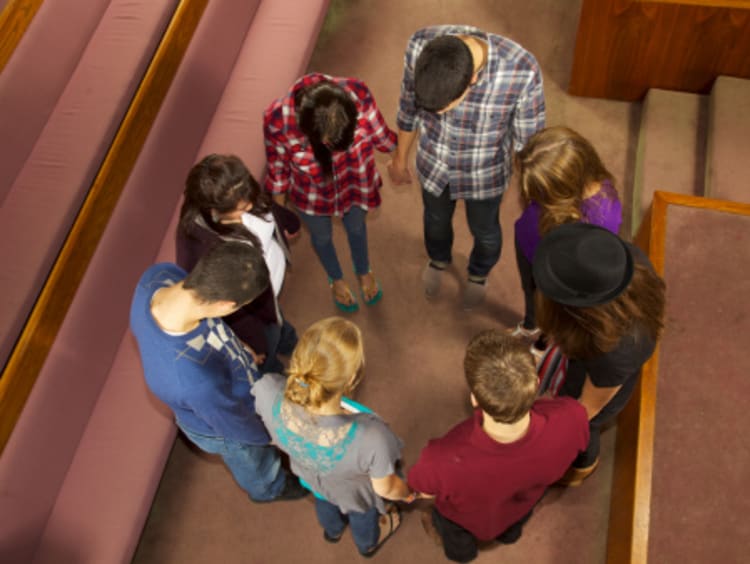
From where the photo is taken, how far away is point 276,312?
2.67 m

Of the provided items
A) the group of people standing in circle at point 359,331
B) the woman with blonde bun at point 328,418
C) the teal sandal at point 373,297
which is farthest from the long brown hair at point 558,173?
the teal sandal at point 373,297

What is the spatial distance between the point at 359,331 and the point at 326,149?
66 cm

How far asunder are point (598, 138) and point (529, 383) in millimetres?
2387

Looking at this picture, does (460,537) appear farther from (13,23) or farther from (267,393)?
(13,23)

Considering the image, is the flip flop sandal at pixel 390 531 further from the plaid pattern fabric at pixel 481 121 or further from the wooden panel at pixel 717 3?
the wooden panel at pixel 717 3

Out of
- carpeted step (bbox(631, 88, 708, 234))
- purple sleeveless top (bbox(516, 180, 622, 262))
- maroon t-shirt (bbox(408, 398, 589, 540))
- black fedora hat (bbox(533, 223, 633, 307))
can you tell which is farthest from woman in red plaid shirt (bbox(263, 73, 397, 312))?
carpeted step (bbox(631, 88, 708, 234))

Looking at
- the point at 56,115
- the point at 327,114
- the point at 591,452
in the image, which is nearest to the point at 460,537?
the point at 591,452

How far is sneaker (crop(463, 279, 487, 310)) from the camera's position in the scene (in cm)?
332

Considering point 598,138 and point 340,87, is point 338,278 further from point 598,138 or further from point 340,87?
point 598,138

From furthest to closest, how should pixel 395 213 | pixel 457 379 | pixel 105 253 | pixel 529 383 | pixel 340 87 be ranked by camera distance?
pixel 395 213 → pixel 457 379 → pixel 105 253 → pixel 340 87 → pixel 529 383

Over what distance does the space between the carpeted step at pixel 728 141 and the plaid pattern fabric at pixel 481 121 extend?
1203 millimetres

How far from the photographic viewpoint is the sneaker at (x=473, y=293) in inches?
131

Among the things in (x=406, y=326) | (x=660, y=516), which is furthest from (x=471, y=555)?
(x=406, y=326)

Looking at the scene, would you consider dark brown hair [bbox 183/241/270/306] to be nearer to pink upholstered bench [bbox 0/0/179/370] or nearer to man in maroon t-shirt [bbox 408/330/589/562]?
man in maroon t-shirt [bbox 408/330/589/562]
